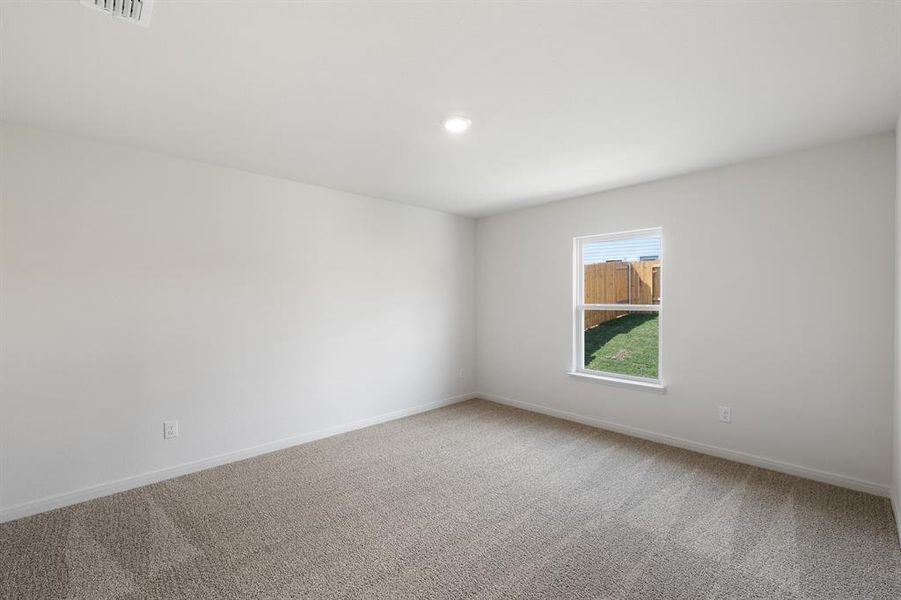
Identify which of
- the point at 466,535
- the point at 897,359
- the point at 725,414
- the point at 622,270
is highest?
the point at 622,270

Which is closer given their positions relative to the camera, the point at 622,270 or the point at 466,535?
the point at 466,535

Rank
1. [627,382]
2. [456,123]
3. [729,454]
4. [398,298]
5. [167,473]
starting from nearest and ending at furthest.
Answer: [456,123] → [167,473] → [729,454] → [627,382] → [398,298]

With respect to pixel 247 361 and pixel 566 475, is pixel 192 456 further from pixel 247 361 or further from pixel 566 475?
pixel 566 475

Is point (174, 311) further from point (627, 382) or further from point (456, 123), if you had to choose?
point (627, 382)

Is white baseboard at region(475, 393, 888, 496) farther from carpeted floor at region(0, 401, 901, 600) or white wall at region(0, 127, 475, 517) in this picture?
white wall at region(0, 127, 475, 517)

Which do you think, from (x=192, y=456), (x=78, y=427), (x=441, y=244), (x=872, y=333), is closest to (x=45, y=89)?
(x=78, y=427)

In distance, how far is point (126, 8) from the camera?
59.9 inches

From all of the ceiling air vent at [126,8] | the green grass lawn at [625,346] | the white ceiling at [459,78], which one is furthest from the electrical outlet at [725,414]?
the ceiling air vent at [126,8]

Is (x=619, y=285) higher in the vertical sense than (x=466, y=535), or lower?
higher

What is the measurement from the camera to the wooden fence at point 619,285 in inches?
155

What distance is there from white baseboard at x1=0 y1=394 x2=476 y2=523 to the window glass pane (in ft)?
8.21

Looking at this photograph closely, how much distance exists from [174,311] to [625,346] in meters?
3.98

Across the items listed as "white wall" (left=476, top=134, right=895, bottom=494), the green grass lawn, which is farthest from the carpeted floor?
the green grass lawn

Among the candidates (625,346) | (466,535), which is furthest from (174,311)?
(625,346)
